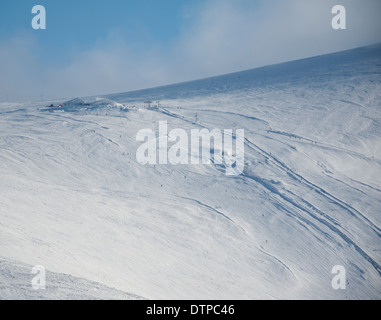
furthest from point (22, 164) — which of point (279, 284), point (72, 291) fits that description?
point (279, 284)

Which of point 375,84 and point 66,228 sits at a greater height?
point 375,84

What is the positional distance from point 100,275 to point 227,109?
26924 millimetres

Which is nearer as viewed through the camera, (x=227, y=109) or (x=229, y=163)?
(x=229, y=163)

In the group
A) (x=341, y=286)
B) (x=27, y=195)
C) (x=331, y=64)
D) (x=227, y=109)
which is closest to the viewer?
(x=341, y=286)

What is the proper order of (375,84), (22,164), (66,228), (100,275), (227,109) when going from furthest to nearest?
1. (375,84)
2. (227,109)
3. (22,164)
4. (66,228)
5. (100,275)

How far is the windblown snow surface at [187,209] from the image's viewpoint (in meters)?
11.9

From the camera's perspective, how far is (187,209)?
17641 millimetres

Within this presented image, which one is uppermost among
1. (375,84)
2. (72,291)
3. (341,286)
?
(375,84)

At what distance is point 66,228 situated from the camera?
13602 mm

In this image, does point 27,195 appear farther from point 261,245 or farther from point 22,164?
point 261,245

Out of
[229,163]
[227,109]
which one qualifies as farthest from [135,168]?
[227,109]

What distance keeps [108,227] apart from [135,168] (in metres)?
6.87

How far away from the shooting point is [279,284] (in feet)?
45.7

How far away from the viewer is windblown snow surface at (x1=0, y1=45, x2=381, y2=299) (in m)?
11.9
